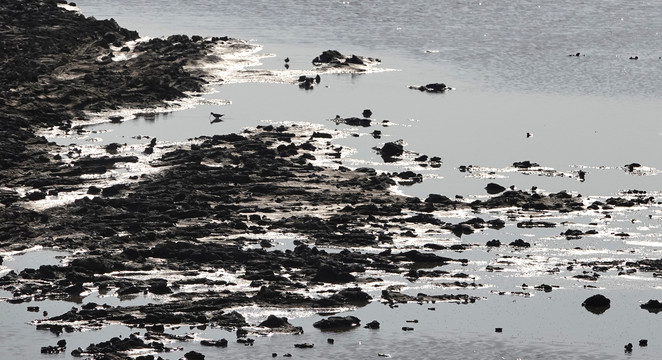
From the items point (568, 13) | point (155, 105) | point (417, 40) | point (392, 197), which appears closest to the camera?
point (392, 197)

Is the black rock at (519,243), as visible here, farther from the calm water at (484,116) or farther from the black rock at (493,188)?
the black rock at (493,188)

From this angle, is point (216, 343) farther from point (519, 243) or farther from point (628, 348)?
point (519, 243)

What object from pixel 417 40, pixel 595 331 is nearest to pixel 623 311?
pixel 595 331

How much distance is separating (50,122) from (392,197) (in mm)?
18122

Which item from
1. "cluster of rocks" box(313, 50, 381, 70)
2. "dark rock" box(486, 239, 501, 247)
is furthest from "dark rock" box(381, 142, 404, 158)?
"cluster of rocks" box(313, 50, 381, 70)

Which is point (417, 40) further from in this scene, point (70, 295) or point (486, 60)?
point (70, 295)

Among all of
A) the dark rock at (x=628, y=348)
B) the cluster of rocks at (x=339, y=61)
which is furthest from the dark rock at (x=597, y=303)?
the cluster of rocks at (x=339, y=61)

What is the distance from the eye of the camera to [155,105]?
75.8 meters

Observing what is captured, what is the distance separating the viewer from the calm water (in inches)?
1725

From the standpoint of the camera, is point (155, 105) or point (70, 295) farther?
point (155, 105)

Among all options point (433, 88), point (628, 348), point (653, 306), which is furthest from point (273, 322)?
point (433, 88)

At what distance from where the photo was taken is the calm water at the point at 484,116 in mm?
43812

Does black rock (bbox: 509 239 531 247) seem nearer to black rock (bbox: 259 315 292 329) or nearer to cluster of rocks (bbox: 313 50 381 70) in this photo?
black rock (bbox: 259 315 292 329)

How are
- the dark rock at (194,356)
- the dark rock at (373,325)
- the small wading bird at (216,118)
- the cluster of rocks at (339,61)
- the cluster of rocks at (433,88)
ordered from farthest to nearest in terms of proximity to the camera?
the cluster of rocks at (339,61) → the cluster of rocks at (433,88) → the small wading bird at (216,118) → the dark rock at (373,325) → the dark rock at (194,356)
